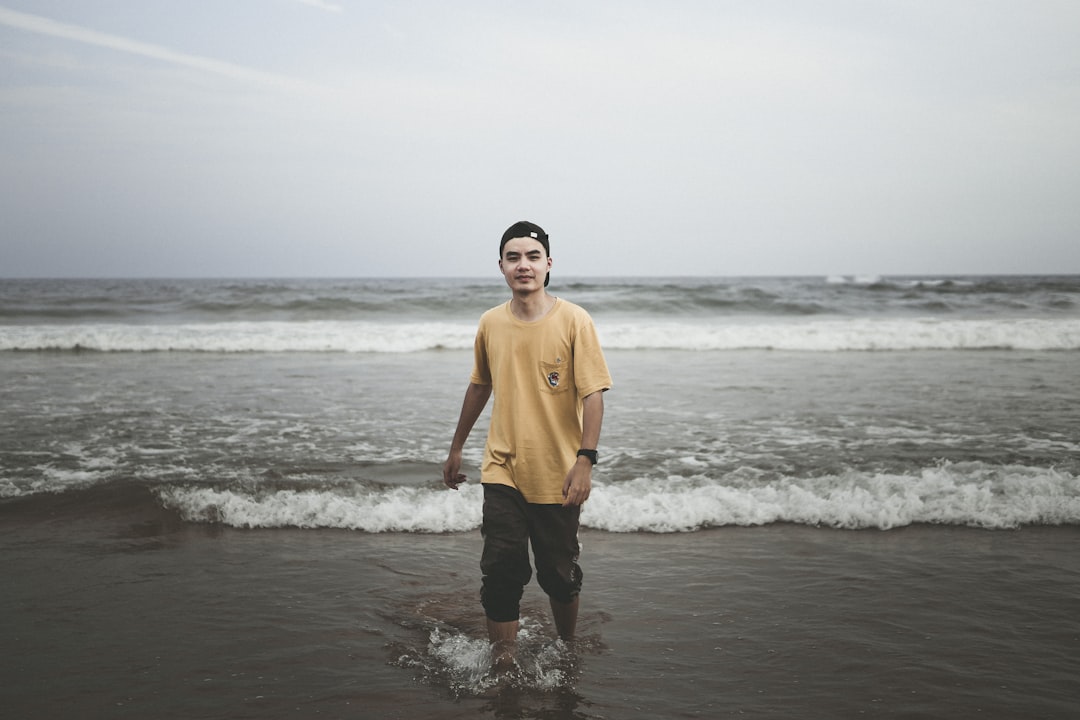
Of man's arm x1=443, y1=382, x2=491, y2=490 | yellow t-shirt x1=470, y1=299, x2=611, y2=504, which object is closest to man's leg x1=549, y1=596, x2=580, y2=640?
yellow t-shirt x1=470, y1=299, x2=611, y2=504

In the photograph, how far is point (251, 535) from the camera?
5488 mm

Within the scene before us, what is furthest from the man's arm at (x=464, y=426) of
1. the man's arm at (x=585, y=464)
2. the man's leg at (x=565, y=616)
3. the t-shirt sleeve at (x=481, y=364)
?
the man's leg at (x=565, y=616)

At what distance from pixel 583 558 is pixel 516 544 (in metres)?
1.89

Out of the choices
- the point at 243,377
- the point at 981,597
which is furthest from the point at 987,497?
the point at 243,377

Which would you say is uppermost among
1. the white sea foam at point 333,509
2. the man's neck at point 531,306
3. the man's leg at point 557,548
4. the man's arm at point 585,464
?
the man's neck at point 531,306

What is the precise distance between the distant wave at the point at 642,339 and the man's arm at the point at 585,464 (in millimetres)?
16763

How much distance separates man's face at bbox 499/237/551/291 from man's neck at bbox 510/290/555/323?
0.04 m

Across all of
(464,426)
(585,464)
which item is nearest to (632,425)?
(464,426)

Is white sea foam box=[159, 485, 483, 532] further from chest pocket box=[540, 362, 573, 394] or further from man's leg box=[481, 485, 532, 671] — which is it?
A: chest pocket box=[540, 362, 573, 394]

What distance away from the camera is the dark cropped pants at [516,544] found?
3.26 m

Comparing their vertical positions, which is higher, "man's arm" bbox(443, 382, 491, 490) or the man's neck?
the man's neck

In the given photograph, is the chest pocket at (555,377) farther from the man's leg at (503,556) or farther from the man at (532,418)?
the man's leg at (503,556)

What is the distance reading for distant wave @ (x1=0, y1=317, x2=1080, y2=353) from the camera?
753 inches

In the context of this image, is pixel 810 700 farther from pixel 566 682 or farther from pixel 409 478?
pixel 409 478
